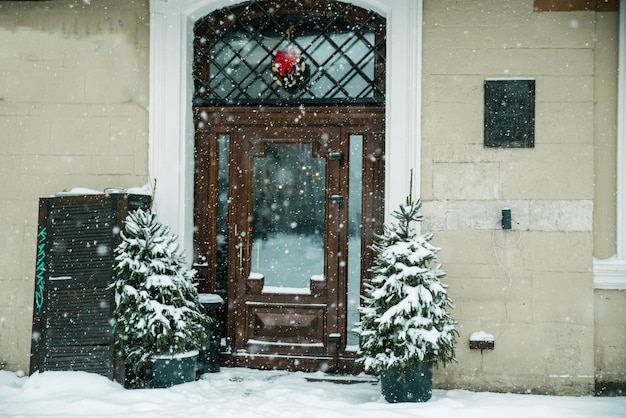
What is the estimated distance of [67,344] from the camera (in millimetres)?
4680

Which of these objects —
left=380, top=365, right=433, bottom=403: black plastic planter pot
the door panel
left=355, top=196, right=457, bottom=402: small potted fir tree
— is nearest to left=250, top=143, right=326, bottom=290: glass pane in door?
the door panel

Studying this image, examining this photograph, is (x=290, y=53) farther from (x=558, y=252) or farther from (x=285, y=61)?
(x=558, y=252)

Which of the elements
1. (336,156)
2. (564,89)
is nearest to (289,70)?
(336,156)

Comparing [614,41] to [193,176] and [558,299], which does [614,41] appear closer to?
[558,299]

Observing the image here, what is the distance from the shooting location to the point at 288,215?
534cm

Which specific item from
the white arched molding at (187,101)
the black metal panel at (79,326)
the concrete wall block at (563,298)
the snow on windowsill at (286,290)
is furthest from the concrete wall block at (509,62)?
the black metal panel at (79,326)

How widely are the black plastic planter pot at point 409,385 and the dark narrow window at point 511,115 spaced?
1970 millimetres

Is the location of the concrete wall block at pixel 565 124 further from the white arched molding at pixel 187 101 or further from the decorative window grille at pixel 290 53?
the decorative window grille at pixel 290 53

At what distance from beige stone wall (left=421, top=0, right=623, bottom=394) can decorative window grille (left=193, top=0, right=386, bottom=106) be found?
617 mm

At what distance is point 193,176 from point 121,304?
1480 mm

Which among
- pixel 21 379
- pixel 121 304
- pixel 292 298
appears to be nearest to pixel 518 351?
pixel 292 298

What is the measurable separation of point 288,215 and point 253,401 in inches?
68.5

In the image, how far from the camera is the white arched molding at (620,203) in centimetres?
472

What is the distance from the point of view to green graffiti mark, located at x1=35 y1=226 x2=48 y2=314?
4770 millimetres
